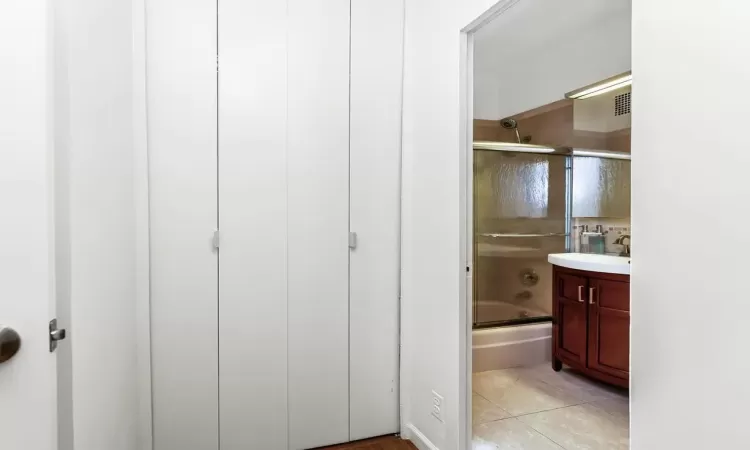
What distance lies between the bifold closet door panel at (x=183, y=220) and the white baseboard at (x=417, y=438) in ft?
3.19

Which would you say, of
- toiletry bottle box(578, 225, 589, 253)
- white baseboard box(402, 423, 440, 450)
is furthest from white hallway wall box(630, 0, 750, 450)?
toiletry bottle box(578, 225, 589, 253)

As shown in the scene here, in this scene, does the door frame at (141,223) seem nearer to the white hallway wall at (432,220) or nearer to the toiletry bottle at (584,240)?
the white hallway wall at (432,220)

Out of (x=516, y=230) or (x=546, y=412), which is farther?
(x=516, y=230)

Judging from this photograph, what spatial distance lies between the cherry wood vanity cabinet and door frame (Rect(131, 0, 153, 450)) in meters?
2.57

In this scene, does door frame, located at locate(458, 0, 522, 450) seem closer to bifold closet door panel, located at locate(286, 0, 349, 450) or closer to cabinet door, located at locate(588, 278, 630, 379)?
bifold closet door panel, located at locate(286, 0, 349, 450)

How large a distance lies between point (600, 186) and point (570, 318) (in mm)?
1248

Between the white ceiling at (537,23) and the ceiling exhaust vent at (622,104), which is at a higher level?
the white ceiling at (537,23)

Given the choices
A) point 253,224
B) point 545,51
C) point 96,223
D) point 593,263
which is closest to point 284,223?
point 253,224

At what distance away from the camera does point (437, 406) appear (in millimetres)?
2023

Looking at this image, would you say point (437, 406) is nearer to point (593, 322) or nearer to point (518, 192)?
point (593, 322)

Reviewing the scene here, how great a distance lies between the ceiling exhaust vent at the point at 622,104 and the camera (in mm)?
3001

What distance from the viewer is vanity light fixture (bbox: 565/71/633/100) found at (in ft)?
8.92

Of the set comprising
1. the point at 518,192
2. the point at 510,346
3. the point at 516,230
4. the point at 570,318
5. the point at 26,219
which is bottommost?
the point at 510,346

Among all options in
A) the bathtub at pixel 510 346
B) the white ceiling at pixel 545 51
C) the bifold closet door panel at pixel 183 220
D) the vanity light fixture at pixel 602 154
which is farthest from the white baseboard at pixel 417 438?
the vanity light fixture at pixel 602 154
